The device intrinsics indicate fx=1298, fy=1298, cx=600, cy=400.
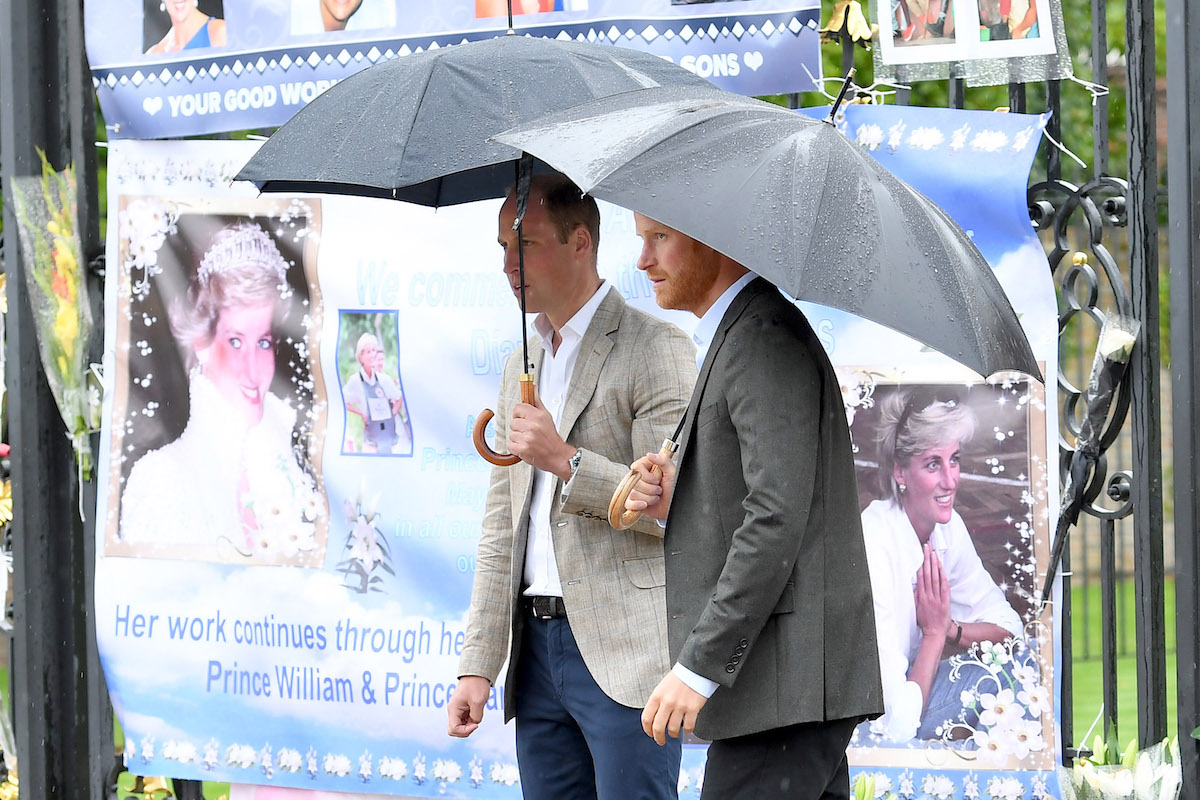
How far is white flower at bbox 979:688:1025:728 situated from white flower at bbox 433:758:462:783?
1570 millimetres

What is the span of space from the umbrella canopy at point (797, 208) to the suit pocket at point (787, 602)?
0.48m

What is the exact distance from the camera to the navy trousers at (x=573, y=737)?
8.84 feet

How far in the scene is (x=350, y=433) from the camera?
413 cm

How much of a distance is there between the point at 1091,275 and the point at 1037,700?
1145 mm

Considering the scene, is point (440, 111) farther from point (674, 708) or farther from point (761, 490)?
point (674, 708)

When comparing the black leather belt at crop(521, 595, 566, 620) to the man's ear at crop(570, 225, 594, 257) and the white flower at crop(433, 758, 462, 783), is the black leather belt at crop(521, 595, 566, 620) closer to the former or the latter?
the man's ear at crop(570, 225, 594, 257)

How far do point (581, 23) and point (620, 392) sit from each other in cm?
156

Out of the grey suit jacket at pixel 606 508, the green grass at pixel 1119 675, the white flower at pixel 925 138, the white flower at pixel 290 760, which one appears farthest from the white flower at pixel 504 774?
the green grass at pixel 1119 675

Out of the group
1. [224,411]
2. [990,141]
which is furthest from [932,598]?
[224,411]

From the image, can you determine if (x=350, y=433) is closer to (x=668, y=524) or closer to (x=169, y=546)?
(x=169, y=546)

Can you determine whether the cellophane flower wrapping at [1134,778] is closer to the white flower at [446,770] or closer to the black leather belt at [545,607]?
the black leather belt at [545,607]

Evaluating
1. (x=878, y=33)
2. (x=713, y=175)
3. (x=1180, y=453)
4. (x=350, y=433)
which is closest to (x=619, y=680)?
(x=713, y=175)

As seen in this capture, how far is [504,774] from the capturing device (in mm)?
3955

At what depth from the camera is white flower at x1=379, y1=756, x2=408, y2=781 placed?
4.05 m
